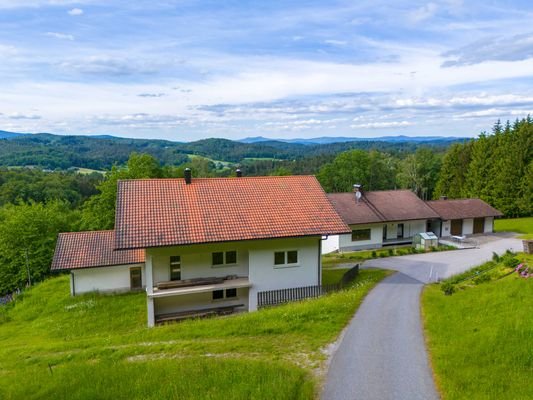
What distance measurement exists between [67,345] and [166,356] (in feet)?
16.9

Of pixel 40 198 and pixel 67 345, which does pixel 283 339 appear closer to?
pixel 67 345

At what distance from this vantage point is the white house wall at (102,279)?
2411 cm

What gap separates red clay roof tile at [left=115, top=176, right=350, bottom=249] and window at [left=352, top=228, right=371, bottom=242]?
1280cm

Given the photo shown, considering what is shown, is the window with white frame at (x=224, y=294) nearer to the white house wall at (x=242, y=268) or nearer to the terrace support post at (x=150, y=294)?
the white house wall at (x=242, y=268)

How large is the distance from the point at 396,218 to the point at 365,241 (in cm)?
363

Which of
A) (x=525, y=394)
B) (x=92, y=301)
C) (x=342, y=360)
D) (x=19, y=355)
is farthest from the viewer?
(x=92, y=301)

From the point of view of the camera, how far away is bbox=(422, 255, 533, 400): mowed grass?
8227 millimetres

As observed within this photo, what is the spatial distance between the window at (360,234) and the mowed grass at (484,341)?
18143 millimetres

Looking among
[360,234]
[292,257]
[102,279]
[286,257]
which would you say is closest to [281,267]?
[286,257]

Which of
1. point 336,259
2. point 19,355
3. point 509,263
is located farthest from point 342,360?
point 336,259

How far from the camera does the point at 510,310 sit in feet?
39.7

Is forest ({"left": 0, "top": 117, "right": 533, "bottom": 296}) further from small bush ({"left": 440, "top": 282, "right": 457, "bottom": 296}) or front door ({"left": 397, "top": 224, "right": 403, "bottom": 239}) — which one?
small bush ({"left": 440, "top": 282, "right": 457, "bottom": 296})

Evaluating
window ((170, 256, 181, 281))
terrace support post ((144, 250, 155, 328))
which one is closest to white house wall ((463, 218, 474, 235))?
window ((170, 256, 181, 281))

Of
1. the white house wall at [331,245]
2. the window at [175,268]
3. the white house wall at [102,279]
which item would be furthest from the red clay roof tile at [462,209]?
the white house wall at [102,279]
